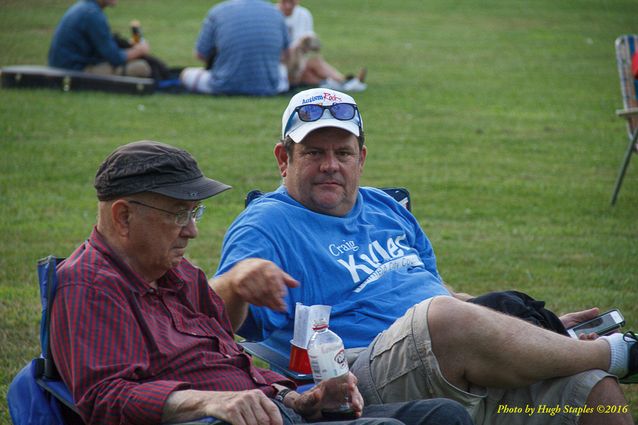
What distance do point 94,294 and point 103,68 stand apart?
11.2 m

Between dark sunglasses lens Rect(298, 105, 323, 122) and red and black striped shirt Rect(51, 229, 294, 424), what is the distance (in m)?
1.17

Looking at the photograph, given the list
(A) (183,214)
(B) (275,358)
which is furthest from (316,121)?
(A) (183,214)

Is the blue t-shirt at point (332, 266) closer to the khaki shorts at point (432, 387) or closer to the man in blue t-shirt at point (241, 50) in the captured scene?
the khaki shorts at point (432, 387)

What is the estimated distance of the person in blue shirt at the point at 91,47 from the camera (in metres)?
13.3

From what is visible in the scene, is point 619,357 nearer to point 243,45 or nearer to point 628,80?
point 628,80

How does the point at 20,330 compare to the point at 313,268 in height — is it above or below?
below

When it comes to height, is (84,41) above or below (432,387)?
above

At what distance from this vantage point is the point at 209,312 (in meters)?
3.65

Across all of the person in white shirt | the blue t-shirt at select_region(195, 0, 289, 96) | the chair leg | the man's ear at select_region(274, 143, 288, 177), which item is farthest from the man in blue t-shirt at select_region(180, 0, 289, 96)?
the man's ear at select_region(274, 143, 288, 177)

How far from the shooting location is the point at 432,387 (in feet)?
11.8

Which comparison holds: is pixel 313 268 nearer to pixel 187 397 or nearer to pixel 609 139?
pixel 187 397

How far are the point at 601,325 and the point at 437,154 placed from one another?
267 inches

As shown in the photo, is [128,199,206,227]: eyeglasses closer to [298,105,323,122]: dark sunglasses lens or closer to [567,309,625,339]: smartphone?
[298,105,323,122]: dark sunglasses lens

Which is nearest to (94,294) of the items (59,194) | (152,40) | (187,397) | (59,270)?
(59,270)
